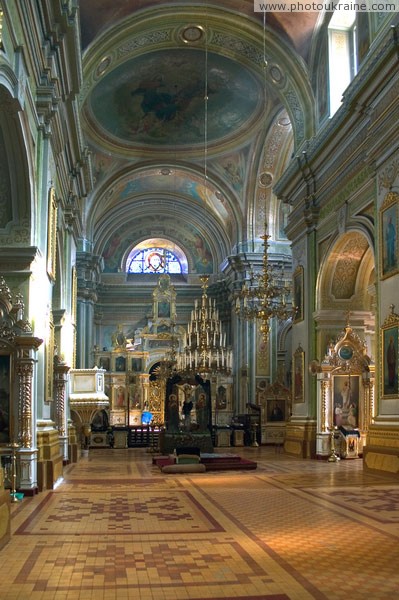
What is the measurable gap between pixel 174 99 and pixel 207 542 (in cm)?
2216

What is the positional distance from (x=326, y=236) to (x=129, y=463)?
25.7ft

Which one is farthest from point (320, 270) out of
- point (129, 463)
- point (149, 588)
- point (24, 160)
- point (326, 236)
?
point (149, 588)

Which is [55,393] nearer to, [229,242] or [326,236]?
[326,236]

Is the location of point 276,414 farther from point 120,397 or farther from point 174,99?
point 174,99

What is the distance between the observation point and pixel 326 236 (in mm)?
19766

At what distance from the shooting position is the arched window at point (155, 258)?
38.9m

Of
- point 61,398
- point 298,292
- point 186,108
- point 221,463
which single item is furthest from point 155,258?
point 221,463

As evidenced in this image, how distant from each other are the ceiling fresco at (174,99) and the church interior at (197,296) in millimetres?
96

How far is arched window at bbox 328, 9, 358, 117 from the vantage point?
62.9 ft

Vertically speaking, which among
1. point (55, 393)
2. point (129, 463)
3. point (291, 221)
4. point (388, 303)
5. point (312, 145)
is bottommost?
point (129, 463)

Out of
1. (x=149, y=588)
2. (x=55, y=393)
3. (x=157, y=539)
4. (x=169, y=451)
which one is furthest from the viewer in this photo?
(x=169, y=451)

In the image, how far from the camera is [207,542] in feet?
26.2

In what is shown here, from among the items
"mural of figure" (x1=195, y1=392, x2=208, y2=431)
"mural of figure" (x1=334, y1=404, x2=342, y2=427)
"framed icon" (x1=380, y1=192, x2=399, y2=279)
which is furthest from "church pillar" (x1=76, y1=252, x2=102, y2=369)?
"framed icon" (x1=380, y1=192, x2=399, y2=279)

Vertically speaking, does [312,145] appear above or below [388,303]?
above
